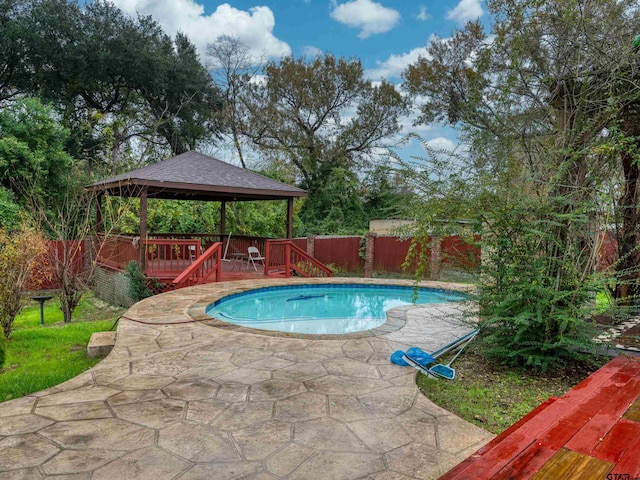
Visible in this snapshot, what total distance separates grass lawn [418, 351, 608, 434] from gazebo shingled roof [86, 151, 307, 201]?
7.70 meters

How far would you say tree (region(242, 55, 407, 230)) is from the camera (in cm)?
2206

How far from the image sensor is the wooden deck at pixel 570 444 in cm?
168

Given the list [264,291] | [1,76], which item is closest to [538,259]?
[264,291]

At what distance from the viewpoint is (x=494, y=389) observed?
12.2 feet

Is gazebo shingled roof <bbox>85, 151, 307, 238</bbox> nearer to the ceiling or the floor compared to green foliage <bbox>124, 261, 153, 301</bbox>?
nearer to the ceiling

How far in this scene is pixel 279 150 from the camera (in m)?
22.3

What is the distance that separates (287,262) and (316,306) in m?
2.66

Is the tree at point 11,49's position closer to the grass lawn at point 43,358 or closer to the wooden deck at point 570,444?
the grass lawn at point 43,358

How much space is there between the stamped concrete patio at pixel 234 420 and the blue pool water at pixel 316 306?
2.38 m

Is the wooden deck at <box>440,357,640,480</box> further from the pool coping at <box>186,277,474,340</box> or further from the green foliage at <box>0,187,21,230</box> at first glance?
the green foliage at <box>0,187,21,230</box>

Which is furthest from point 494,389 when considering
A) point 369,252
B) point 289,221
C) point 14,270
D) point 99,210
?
point 99,210

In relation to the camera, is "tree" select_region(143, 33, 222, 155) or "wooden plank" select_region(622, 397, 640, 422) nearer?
"wooden plank" select_region(622, 397, 640, 422)

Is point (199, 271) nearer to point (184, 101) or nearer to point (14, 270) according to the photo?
point (14, 270)

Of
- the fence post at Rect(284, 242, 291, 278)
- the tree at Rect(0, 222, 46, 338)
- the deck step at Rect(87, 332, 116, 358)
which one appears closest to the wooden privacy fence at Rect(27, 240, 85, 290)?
the tree at Rect(0, 222, 46, 338)
